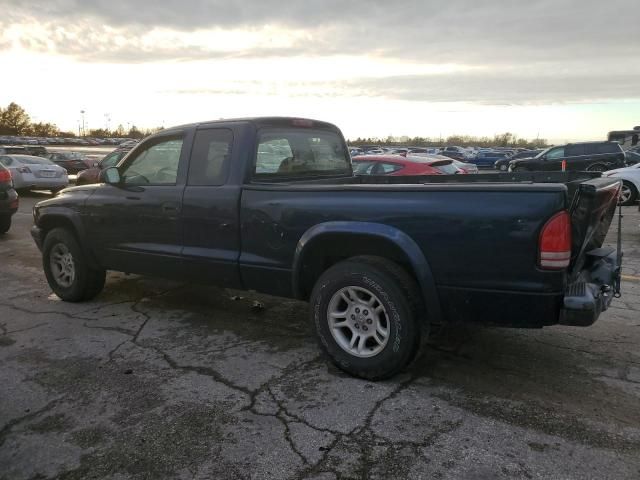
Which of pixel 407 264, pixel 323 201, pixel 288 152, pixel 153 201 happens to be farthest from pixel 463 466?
pixel 153 201

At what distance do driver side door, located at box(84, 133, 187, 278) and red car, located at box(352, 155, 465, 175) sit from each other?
6.55 metres

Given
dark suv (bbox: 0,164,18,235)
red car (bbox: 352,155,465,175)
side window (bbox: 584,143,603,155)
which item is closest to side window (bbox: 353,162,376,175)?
red car (bbox: 352,155,465,175)

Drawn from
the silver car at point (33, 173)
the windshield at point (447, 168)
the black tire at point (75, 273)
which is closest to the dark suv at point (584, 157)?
the windshield at point (447, 168)

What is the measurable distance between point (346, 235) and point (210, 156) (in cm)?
154

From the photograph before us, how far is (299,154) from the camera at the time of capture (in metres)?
4.78

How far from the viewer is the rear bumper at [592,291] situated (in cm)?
309

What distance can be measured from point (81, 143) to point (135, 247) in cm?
9638

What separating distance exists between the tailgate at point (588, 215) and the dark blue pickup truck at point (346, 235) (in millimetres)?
13

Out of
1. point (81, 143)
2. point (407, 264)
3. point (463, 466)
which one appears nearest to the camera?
point (463, 466)

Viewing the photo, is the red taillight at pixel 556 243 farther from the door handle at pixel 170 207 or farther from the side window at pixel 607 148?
the side window at pixel 607 148

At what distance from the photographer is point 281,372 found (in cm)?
381

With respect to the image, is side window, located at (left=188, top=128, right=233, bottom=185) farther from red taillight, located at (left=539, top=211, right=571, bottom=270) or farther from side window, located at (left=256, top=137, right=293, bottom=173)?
red taillight, located at (left=539, top=211, right=571, bottom=270)

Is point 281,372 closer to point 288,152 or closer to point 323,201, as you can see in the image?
point 323,201

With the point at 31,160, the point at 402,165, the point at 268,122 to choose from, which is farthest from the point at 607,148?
the point at 31,160
